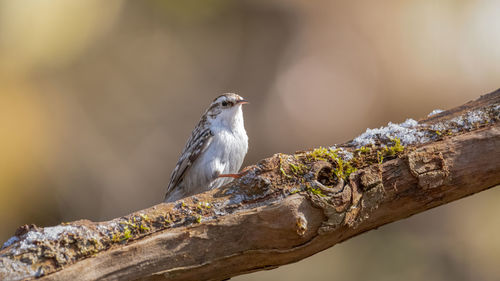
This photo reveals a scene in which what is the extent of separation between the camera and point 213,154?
17.4ft

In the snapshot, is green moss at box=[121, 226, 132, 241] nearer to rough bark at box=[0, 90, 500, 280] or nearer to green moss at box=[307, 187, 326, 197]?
rough bark at box=[0, 90, 500, 280]

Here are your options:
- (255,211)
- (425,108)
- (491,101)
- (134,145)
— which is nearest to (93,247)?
(255,211)

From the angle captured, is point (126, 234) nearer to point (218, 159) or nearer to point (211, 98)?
point (218, 159)

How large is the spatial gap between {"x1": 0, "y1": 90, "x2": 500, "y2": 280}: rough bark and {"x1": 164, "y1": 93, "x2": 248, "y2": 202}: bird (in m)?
2.05

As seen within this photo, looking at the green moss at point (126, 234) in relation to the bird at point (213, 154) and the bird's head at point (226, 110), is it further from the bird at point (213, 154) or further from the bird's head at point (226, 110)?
the bird's head at point (226, 110)

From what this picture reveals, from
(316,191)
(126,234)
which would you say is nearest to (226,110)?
(316,191)

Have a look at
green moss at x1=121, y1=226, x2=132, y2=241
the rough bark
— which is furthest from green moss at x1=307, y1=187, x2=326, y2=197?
green moss at x1=121, y1=226, x2=132, y2=241

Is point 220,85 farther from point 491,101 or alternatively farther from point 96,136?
point 491,101

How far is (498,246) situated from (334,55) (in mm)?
4135

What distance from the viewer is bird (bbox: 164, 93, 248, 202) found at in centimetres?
530

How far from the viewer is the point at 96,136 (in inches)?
341

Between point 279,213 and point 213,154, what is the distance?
240 cm

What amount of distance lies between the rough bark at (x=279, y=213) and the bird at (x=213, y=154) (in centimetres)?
205

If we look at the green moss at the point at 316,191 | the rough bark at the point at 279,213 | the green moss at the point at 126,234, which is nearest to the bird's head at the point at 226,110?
the rough bark at the point at 279,213
